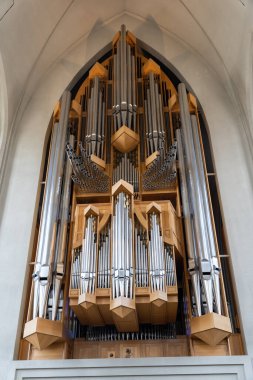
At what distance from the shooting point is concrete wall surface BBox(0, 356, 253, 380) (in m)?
5.54

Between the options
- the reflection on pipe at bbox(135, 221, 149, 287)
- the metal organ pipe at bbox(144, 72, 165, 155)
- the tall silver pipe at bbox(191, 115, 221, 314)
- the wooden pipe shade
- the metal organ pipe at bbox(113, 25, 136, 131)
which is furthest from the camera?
the metal organ pipe at bbox(113, 25, 136, 131)

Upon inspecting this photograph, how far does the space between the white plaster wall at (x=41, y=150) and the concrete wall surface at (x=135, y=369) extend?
278 millimetres

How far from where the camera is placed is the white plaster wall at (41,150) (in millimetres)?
6371

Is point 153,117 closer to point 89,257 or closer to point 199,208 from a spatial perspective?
point 199,208

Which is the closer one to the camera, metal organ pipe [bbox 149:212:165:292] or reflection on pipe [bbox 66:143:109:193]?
metal organ pipe [bbox 149:212:165:292]

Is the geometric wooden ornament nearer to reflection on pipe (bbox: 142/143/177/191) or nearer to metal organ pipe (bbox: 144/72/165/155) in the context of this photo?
reflection on pipe (bbox: 142/143/177/191)

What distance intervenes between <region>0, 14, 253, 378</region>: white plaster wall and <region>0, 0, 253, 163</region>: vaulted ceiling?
6.4 inches

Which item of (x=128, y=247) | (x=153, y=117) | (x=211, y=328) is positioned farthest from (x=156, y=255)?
(x=153, y=117)

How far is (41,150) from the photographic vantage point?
838cm

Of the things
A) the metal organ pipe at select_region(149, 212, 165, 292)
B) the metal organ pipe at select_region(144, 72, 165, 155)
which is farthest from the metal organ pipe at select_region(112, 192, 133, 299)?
the metal organ pipe at select_region(144, 72, 165, 155)

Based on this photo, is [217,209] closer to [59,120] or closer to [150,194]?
[150,194]

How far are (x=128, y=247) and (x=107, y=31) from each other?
256 inches

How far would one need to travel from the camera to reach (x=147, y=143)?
830cm

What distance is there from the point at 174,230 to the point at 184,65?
4647 millimetres
